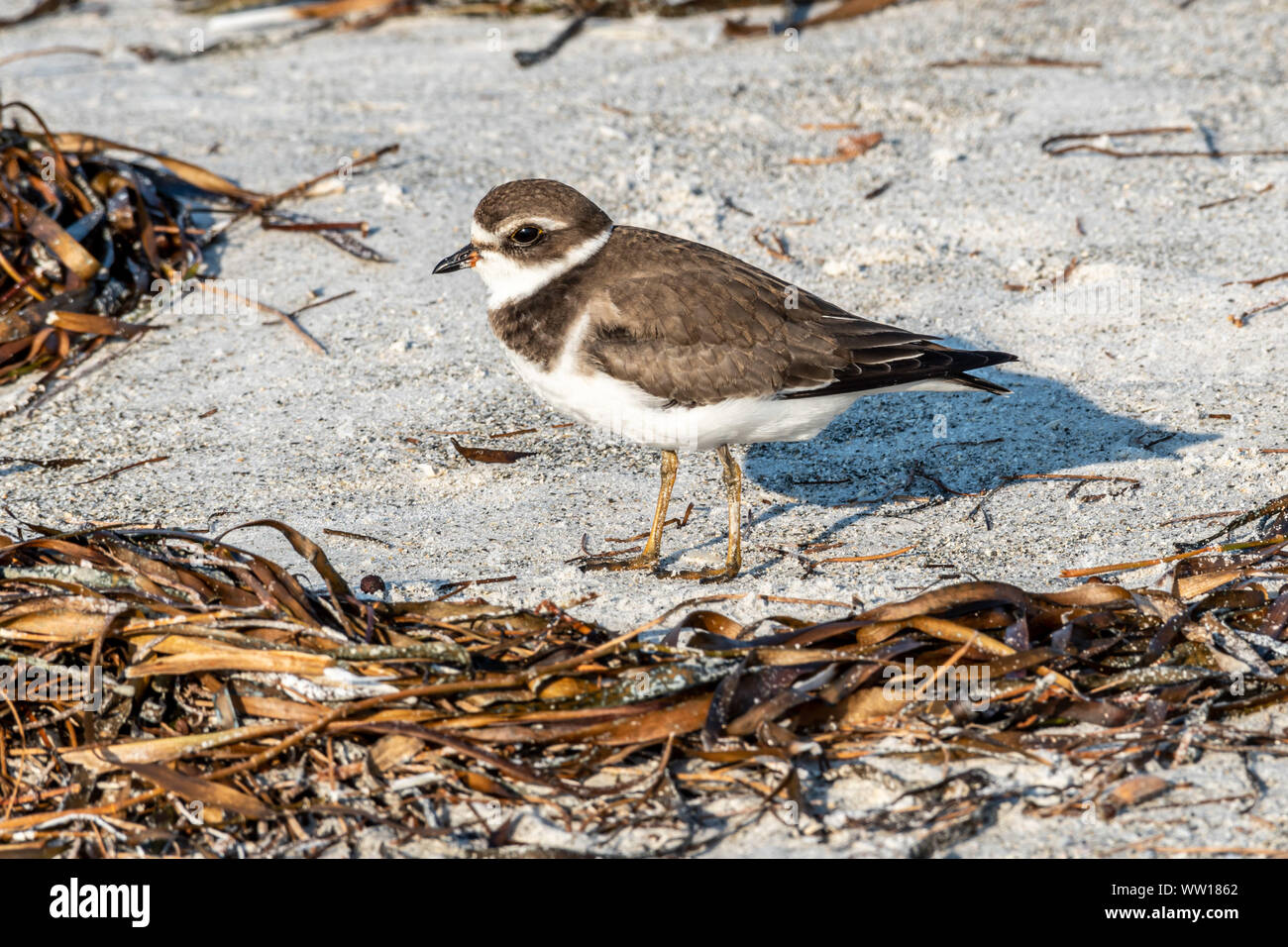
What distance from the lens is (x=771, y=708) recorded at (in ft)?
10.5

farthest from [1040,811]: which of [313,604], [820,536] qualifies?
[313,604]

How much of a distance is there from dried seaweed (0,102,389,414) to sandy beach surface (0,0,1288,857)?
6.5 inches

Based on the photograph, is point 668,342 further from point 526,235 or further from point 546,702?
point 546,702

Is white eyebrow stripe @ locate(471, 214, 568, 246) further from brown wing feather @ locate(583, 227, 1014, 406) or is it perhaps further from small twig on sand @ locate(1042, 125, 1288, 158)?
small twig on sand @ locate(1042, 125, 1288, 158)

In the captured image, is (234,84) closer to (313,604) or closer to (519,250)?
(519,250)

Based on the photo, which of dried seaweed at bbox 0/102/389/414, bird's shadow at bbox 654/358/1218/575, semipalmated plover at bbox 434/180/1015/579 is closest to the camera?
semipalmated plover at bbox 434/180/1015/579

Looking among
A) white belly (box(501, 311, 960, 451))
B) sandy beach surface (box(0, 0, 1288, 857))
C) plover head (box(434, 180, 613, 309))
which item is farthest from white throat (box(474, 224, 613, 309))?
sandy beach surface (box(0, 0, 1288, 857))

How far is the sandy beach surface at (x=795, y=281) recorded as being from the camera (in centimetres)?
415

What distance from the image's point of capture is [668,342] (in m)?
4.28

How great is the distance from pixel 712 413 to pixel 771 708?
4.53 ft

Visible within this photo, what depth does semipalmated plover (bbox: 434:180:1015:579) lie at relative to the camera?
425 centimetres

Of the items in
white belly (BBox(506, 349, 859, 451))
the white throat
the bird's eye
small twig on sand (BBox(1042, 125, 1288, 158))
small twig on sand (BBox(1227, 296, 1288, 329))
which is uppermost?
small twig on sand (BBox(1042, 125, 1288, 158))

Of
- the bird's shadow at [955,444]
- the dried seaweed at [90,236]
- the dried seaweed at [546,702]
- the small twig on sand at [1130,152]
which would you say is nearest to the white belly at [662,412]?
the bird's shadow at [955,444]

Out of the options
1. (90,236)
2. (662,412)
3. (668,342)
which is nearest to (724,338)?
(668,342)
